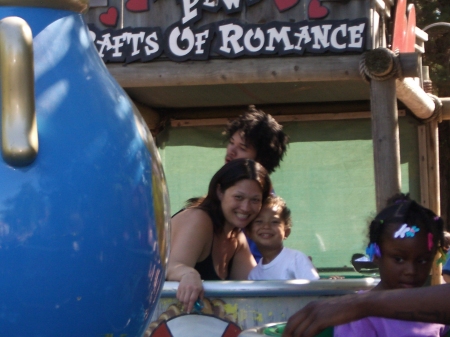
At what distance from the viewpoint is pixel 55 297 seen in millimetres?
1168

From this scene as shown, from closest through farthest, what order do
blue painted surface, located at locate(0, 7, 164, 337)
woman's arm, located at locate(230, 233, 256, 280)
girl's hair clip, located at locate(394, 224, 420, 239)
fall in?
blue painted surface, located at locate(0, 7, 164, 337)
girl's hair clip, located at locate(394, 224, 420, 239)
woman's arm, located at locate(230, 233, 256, 280)

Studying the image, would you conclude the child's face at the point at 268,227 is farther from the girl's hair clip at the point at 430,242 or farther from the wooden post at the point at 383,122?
the wooden post at the point at 383,122

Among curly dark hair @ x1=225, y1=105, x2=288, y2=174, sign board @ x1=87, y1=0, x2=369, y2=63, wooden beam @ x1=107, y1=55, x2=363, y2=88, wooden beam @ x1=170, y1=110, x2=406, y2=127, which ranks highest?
sign board @ x1=87, y1=0, x2=369, y2=63

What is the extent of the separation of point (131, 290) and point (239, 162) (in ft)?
4.40

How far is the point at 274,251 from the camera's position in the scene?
2756 millimetres

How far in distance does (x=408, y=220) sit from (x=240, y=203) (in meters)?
0.61

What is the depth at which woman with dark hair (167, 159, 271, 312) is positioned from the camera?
7.69 feet

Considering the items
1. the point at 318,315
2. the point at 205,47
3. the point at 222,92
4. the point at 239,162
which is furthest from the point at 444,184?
the point at 318,315

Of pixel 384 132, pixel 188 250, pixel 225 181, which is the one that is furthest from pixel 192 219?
pixel 384 132

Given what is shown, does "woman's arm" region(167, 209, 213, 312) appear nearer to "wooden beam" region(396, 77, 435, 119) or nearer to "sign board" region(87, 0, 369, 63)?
"sign board" region(87, 0, 369, 63)

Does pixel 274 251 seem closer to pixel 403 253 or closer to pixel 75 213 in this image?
pixel 403 253

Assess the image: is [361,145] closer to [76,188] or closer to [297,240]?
[297,240]

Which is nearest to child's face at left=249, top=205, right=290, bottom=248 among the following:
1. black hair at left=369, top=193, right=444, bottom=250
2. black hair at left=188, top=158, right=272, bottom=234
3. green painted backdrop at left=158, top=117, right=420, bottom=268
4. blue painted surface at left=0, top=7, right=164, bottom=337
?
black hair at left=188, top=158, right=272, bottom=234

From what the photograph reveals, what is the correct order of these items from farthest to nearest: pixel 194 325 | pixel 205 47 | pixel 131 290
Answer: pixel 205 47
pixel 194 325
pixel 131 290
